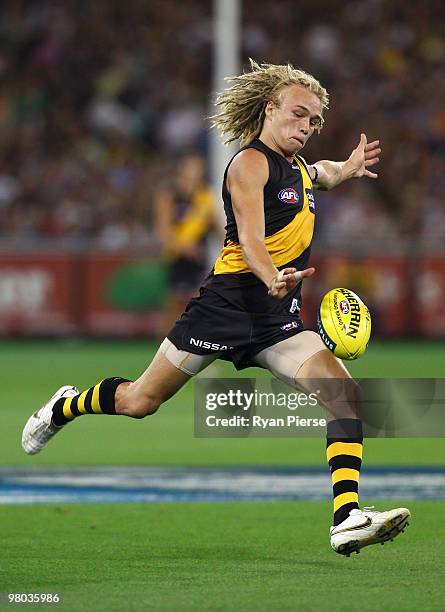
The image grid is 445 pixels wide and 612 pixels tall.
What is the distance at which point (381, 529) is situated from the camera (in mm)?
6445

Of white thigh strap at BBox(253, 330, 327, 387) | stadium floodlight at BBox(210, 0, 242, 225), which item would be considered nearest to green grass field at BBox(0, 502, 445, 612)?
white thigh strap at BBox(253, 330, 327, 387)

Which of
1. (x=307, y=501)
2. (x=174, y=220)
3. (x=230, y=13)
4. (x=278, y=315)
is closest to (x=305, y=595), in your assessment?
(x=278, y=315)

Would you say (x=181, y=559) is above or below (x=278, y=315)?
below

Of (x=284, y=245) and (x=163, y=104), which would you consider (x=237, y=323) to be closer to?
(x=284, y=245)

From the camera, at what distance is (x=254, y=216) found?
6.95 meters

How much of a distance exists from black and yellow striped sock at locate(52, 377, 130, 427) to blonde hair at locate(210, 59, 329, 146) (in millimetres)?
1438

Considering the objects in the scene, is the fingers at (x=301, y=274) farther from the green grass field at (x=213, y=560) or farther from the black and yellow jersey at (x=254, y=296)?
→ the green grass field at (x=213, y=560)

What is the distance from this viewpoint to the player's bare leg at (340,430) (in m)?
6.48

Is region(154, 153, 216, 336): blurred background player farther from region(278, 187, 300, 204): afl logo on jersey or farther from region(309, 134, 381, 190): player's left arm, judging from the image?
region(278, 187, 300, 204): afl logo on jersey

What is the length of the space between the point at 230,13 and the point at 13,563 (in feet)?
51.7

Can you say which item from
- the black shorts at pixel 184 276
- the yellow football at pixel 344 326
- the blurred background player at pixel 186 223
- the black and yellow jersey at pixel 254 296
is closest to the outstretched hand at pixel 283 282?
the yellow football at pixel 344 326

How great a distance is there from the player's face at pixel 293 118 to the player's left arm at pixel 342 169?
1.66ft

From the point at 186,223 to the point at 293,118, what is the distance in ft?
35.2

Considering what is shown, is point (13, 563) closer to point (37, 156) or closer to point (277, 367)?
point (277, 367)
